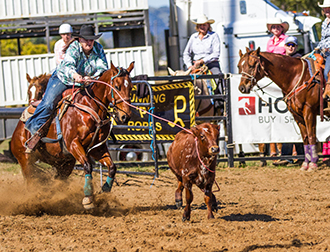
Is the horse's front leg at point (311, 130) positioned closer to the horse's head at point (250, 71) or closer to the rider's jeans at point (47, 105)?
the horse's head at point (250, 71)

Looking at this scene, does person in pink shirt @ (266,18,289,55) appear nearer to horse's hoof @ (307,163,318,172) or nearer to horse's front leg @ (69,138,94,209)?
horse's hoof @ (307,163,318,172)

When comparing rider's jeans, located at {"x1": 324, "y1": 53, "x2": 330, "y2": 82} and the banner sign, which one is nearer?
rider's jeans, located at {"x1": 324, "y1": 53, "x2": 330, "y2": 82}

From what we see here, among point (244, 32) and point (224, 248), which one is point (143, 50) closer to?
point (244, 32)

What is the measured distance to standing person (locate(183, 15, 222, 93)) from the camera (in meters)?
10.8

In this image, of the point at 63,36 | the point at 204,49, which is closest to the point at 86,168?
the point at 63,36

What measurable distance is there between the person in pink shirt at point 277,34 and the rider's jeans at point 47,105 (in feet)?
17.8

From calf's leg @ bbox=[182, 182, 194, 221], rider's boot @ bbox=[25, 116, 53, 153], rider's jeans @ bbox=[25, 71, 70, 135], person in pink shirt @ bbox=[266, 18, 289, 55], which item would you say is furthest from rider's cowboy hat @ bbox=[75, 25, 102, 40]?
person in pink shirt @ bbox=[266, 18, 289, 55]

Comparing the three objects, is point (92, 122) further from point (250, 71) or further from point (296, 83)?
point (296, 83)

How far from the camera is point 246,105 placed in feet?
33.4

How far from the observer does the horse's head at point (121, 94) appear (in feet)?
20.1

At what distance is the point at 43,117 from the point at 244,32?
7.43 m

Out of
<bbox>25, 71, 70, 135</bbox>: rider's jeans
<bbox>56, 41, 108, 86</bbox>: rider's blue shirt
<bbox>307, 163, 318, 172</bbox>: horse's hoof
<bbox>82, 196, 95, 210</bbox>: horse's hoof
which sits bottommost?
<bbox>307, 163, 318, 172</bbox>: horse's hoof

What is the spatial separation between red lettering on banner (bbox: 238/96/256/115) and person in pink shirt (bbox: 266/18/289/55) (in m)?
1.35

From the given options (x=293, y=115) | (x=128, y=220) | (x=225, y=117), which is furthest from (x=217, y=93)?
(x=128, y=220)
